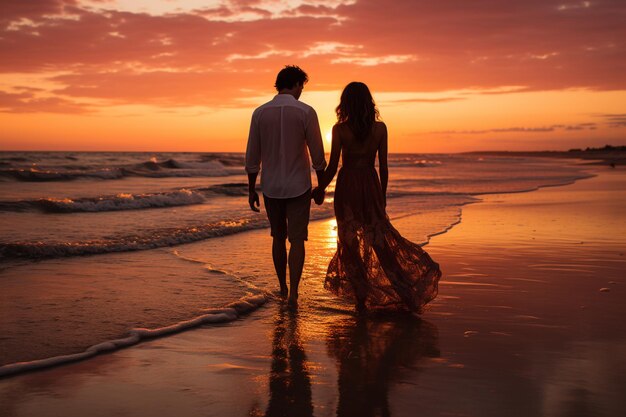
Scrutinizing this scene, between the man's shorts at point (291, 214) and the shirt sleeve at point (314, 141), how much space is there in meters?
0.28

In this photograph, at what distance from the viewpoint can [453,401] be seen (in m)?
3.47

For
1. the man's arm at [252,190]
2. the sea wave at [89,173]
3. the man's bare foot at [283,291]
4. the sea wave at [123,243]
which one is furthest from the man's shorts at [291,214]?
the sea wave at [89,173]

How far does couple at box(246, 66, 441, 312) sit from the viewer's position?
5578 millimetres

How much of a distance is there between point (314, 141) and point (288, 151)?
25 centimetres

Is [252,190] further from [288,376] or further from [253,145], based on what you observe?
[288,376]

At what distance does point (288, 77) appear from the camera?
5984mm

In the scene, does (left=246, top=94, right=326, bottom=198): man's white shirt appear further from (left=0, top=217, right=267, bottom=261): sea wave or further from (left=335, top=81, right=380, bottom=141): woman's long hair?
(left=0, top=217, right=267, bottom=261): sea wave

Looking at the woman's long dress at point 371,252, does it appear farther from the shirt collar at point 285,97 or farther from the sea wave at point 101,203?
the sea wave at point 101,203

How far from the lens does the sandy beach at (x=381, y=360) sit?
11.3ft

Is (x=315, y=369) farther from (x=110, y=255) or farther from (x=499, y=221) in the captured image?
(x=499, y=221)

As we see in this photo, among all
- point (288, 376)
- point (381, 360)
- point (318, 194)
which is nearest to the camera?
point (288, 376)

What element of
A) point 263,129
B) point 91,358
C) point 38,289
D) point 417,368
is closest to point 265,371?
point 417,368

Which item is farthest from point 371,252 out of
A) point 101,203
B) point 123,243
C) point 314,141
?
Result: point 101,203

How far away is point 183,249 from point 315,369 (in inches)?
232
